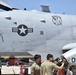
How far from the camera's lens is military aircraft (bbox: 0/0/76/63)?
19.1 metres

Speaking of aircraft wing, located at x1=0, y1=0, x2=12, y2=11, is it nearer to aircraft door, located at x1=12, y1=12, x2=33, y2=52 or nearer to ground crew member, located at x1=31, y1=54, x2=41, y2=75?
aircraft door, located at x1=12, y1=12, x2=33, y2=52

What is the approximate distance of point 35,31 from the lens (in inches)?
774

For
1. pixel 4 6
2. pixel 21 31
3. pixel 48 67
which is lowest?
pixel 48 67

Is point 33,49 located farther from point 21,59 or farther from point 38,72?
point 38,72

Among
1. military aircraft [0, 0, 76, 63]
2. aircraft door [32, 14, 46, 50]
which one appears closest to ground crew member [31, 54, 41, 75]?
military aircraft [0, 0, 76, 63]

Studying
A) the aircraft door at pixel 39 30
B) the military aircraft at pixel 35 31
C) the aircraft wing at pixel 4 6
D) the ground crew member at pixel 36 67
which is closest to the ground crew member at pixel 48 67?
the ground crew member at pixel 36 67

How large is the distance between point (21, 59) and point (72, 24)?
4.24 meters

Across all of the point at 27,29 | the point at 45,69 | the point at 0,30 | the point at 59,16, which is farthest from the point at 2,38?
the point at 45,69

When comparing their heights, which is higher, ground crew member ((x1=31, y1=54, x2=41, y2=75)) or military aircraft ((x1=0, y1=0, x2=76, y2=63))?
military aircraft ((x1=0, y1=0, x2=76, y2=63))

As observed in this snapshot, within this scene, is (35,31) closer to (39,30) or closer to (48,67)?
(39,30)

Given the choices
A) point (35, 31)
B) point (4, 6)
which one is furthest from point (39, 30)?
point (4, 6)

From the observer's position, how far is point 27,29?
765 inches

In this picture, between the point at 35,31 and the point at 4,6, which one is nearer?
the point at 35,31

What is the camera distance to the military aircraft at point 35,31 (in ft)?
62.7
